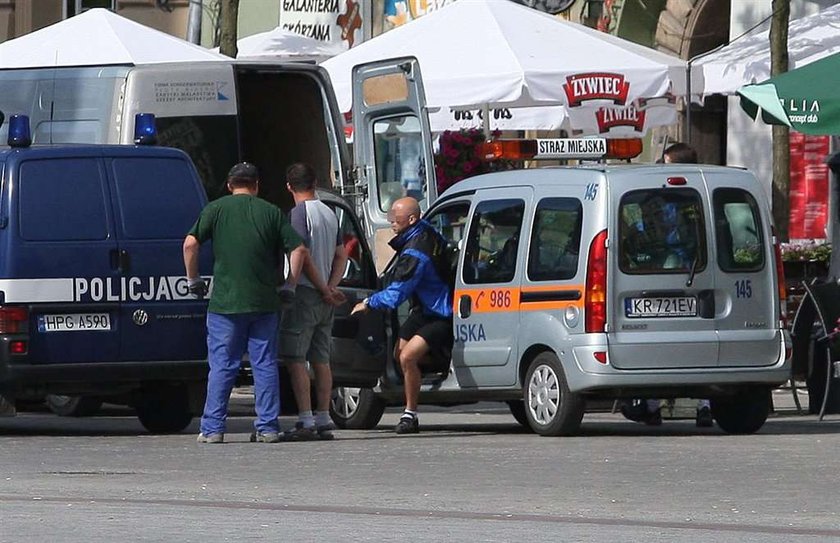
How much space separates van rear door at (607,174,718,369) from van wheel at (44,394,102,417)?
5.21 m

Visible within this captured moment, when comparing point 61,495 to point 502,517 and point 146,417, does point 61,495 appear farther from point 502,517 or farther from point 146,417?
point 146,417

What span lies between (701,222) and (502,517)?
217 inches

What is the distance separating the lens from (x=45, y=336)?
15.4 metres

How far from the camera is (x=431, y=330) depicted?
53.8 ft

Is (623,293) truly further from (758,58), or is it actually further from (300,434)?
(758,58)

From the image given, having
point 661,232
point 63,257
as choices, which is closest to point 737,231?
point 661,232

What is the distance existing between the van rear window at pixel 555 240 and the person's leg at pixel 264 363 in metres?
1.82

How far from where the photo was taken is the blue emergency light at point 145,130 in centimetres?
1665

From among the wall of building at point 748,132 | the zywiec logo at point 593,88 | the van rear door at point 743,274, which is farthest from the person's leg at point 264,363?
the wall of building at point 748,132

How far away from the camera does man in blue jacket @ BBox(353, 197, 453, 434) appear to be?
16156 mm

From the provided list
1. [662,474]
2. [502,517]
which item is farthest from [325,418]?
[502,517]

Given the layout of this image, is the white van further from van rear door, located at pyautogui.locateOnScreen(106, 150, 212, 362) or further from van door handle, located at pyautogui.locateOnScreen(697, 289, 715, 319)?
van door handle, located at pyautogui.locateOnScreen(697, 289, 715, 319)

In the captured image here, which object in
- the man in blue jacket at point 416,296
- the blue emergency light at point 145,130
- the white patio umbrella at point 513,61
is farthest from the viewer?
the white patio umbrella at point 513,61

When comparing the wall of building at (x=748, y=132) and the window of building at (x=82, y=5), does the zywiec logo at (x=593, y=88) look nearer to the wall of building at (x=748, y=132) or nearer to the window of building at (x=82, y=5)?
the wall of building at (x=748, y=132)
